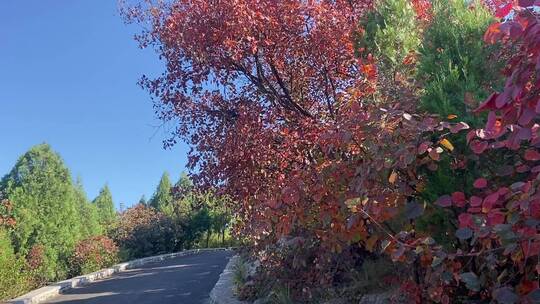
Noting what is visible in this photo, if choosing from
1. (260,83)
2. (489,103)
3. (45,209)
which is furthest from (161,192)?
(489,103)

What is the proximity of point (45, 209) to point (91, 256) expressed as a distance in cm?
243

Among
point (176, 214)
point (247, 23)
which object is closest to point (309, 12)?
point (247, 23)

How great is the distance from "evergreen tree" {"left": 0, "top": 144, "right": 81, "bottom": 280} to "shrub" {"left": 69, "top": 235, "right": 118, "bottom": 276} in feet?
0.94

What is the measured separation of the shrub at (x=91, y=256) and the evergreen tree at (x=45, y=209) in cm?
29

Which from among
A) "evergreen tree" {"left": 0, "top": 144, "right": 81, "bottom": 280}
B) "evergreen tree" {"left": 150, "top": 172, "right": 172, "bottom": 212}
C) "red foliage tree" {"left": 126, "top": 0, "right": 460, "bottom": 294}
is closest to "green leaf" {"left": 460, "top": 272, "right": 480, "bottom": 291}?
"red foliage tree" {"left": 126, "top": 0, "right": 460, "bottom": 294}

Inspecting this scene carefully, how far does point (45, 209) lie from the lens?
1652cm

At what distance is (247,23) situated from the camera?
650 cm

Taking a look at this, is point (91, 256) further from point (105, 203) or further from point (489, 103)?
point (105, 203)

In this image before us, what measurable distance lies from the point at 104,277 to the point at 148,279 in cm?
244

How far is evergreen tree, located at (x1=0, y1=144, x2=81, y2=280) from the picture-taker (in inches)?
596

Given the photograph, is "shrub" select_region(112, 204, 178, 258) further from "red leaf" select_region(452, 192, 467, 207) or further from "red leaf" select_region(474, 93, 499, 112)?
"red leaf" select_region(474, 93, 499, 112)

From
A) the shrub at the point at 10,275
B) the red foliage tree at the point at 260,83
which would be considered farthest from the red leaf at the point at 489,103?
the shrub at the point at 10,275

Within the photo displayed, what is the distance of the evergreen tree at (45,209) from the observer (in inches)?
596

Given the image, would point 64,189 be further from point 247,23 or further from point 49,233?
point 247,23
